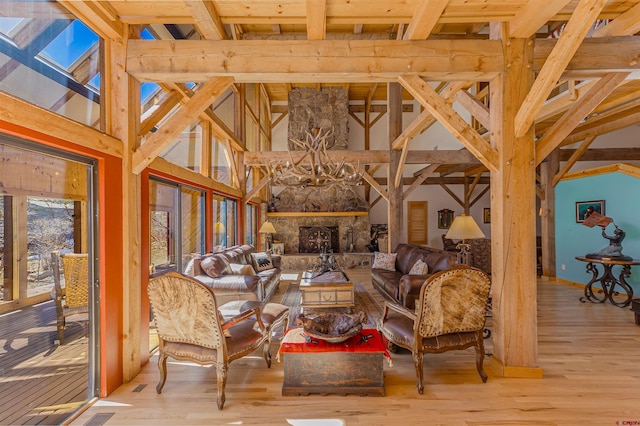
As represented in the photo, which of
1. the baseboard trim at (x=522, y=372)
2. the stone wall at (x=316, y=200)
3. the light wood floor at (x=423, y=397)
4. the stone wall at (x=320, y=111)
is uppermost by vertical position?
the stone wall at (x=320, y=111)

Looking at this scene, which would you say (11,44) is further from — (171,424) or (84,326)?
(171,424)

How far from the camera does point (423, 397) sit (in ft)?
8.14

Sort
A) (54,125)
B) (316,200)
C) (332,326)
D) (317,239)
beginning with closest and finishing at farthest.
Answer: (54,125) < (332,326) < (317,239) < (316,200)

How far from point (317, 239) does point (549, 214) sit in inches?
254

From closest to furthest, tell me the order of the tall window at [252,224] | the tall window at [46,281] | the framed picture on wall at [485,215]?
the tall window at [46,281] < the tall window at [252,224] < the framed picture on wall at [485,215]

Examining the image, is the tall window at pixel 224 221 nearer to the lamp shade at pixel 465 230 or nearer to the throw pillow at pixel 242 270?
the throw pillow at pixel 242 270

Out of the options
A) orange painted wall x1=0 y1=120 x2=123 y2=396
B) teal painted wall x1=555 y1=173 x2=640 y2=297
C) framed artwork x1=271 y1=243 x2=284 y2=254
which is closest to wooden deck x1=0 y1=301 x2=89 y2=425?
orange painted wall x1=0 y1=120 x2=123 y2=396

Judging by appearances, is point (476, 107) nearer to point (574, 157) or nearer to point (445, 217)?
point (574, 157)

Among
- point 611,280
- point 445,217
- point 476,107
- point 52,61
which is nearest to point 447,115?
point 476,107

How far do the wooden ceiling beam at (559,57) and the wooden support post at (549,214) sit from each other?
5.94m

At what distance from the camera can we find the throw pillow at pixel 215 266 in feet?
14.6

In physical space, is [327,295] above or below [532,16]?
below

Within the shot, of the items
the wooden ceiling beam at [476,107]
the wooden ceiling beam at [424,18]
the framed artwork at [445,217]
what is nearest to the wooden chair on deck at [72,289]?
the wooden ceiling beam at [424,18]

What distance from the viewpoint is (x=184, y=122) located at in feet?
9.45
